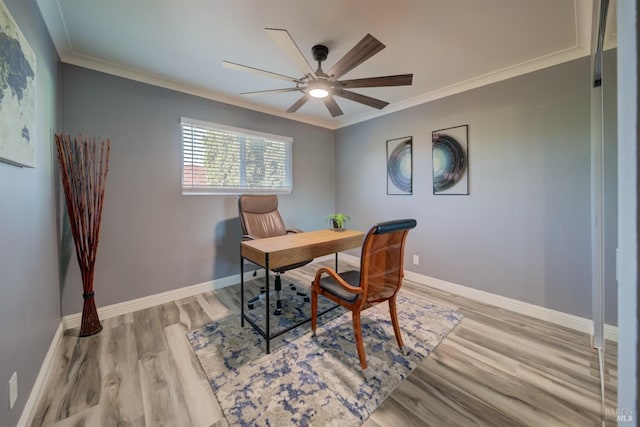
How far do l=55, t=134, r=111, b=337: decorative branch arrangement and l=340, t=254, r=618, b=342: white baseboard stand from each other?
11.5 feet

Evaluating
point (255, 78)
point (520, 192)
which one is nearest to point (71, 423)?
point (255, 78)

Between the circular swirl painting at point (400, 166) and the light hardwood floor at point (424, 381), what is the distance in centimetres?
181

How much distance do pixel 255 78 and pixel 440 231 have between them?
282cm

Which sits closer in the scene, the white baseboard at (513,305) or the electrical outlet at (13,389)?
the electrical outlet at (13,389)

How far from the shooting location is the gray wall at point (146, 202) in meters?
2.27

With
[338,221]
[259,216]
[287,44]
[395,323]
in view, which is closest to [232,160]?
[259,216]

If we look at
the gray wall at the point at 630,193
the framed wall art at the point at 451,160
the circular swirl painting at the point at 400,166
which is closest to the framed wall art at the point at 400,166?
the circular swirl painting at the point at 400,166

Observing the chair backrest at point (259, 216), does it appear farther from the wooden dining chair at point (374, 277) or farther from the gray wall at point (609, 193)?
the gray wall at point (609, 193)

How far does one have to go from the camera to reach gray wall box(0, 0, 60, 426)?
1.14 meters

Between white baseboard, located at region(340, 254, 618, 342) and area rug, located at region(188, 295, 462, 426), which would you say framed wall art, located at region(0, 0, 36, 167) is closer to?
area rug, located at region(188, 295, 462, 426)

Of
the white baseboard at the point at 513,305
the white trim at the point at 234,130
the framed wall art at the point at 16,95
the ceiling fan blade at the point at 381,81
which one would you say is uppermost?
the white trim at the point at 234,130

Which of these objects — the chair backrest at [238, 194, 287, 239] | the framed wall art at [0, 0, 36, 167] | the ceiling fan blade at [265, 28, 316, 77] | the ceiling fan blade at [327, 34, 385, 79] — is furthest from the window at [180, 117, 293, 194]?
the ceiling fan blade at [327, 34, 385, 79]

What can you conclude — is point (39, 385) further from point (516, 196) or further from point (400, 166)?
point (516, 196)

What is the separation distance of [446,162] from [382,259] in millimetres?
1910
